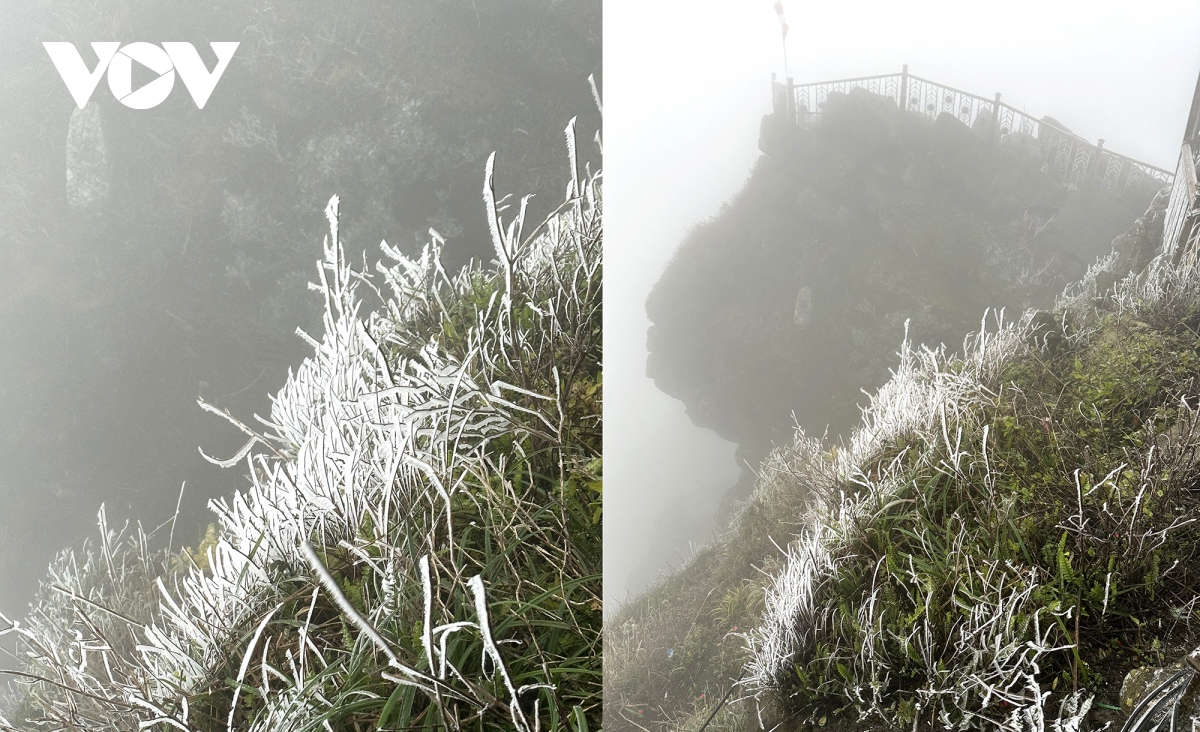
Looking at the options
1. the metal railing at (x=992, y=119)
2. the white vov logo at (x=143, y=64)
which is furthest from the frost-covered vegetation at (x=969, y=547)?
the white vov logo at (x=143, y=64)

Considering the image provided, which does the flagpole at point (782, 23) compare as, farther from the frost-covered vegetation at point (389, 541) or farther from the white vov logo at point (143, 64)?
the white vov logo at point (143, 64)

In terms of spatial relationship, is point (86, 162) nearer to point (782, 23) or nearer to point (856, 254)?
point (782, 23)

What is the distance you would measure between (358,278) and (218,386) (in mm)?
349

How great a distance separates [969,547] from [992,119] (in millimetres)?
845

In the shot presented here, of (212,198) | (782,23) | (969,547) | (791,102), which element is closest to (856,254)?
(791,102)

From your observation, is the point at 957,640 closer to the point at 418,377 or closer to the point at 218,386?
the point at 418,377

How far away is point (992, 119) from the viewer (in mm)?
1344

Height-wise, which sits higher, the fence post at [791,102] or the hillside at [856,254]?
the fence post at [791,102]

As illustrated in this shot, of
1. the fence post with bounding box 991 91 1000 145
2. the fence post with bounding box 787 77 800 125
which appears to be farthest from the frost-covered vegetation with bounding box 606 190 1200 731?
the fence post with bounding box 787 77 800 125

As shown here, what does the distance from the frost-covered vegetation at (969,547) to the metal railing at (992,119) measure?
0.51 feet

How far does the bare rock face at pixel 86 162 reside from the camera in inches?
51.4

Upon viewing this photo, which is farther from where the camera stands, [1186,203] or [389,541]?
[1186,203]

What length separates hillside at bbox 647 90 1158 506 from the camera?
1357 millimetres

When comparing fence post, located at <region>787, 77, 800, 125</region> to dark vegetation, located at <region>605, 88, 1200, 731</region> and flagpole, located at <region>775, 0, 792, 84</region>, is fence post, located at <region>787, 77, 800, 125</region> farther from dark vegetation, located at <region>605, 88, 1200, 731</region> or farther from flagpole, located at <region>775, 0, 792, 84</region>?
dark vegetation, located at <region>605, 88, 1200, 731</region>
